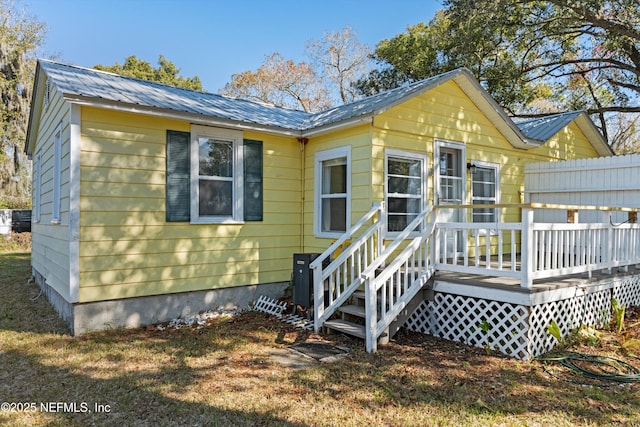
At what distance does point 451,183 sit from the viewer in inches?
299

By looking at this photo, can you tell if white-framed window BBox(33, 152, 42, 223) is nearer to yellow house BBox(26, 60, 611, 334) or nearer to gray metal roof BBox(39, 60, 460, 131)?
yellow house BBox(26, 60, 611, 334)

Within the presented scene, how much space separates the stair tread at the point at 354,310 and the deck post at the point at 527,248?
1.98 m

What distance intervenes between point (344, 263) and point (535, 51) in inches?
520

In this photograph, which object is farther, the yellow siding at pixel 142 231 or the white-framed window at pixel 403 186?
the white-framed window at pixel 403 186

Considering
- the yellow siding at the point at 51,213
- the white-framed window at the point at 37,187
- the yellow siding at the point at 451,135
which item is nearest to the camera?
the yellow siding at the point at 51,213

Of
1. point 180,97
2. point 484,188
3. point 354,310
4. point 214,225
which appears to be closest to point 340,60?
point 484,188

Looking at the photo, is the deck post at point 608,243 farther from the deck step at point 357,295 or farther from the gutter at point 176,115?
the gutter at point 176,115

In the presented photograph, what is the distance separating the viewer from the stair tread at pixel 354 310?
534 cm

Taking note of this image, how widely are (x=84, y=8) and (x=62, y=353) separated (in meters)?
16.6

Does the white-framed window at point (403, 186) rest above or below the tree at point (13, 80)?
below

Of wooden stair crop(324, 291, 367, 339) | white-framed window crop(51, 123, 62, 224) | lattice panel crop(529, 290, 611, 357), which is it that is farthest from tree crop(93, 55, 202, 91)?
lattice panel crop(529, 290, 611, 357)

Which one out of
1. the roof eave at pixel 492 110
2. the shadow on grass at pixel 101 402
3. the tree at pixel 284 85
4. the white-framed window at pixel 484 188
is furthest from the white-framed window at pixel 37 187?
the tree at pixel 284 85

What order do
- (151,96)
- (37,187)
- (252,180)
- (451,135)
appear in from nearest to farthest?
(151,96), (252,180), (451,135), (37,187)

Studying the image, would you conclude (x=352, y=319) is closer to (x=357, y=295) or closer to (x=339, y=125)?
(x=357, y=295)
